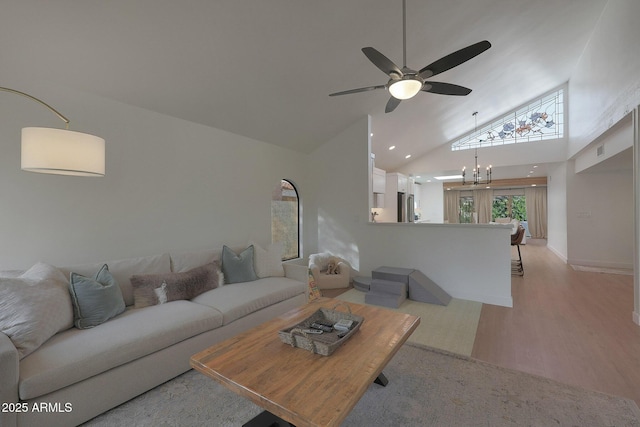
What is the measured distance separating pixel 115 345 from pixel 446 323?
10.1 ft

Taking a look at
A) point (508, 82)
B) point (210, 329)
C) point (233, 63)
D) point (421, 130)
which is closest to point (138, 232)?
point (210, 329)

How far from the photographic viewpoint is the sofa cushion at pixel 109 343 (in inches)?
59.2

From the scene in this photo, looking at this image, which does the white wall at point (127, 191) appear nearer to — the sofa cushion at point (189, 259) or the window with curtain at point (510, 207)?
the sofa cushion at point (189, 259)

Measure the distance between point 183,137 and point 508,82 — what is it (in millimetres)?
5883

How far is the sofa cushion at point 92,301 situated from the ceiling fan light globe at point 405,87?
2.78 meters

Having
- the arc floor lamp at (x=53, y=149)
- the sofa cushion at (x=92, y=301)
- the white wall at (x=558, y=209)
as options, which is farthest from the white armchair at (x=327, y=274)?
the white wall at (x=558, y=209)

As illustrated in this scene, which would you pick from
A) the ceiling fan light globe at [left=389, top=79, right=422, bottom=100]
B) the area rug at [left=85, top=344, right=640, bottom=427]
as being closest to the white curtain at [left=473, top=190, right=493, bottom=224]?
the area rug at [left=85, top=344, right=640, bottom=427]

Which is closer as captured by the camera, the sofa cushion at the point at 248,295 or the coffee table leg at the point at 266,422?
the coffee table leg at the point at 266,422

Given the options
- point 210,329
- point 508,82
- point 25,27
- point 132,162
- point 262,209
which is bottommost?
point 210,329

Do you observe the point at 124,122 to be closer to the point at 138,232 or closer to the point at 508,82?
the point at 138,232

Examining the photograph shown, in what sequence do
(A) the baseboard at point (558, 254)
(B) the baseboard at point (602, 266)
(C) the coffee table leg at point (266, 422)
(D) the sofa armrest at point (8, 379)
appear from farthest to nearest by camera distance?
(A) the baseboard at point (558, 254), (B) the baseboard at point (602, 266), (C) the coffee table leg at point (266, 422), (D) the sofa armrest at point (8, 379)

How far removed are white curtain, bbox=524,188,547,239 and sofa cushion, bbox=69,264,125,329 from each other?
532 inches

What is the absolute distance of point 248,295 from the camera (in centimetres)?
274

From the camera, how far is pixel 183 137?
3.47 meters
